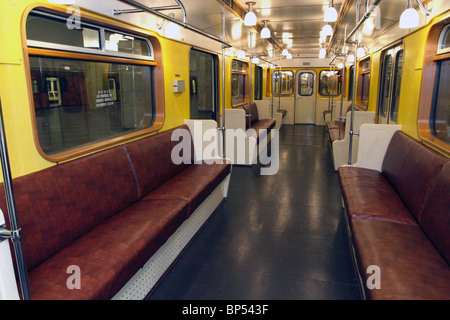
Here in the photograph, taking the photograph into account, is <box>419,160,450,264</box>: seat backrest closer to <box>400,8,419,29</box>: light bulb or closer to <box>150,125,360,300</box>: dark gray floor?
<box>150,125,360,300</box>: dark gray floor

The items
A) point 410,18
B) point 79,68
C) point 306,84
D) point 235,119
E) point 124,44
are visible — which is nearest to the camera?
point 410,18

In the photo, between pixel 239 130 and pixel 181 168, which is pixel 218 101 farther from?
pixel 181 168

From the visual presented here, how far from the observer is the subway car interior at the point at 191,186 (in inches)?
73.5

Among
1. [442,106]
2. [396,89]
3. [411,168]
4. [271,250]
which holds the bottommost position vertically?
[271,250]

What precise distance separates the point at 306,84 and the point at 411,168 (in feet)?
32.8

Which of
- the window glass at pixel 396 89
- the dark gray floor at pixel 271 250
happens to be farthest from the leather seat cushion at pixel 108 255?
the window glass at pixel 396 89

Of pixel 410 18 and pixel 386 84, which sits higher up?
pixel 410 18

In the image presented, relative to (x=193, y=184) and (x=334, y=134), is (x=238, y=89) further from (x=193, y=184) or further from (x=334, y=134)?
(x=193, y=184)

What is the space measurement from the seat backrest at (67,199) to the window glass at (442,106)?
9.60 ft

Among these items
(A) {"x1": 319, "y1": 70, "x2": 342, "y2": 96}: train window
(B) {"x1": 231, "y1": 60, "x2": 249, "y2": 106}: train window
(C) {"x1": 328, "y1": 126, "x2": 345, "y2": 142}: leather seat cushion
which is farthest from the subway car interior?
(A) {"x1": 319, "y1": 70, "x2": 342, "y2": 96}: train window

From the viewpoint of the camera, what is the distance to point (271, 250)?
308 centimetres

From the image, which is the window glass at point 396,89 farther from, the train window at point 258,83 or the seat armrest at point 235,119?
the train window at point 258,83

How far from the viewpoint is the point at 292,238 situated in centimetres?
332

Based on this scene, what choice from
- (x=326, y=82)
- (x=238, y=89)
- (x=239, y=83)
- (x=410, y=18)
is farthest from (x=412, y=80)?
(x=326, y=82)
